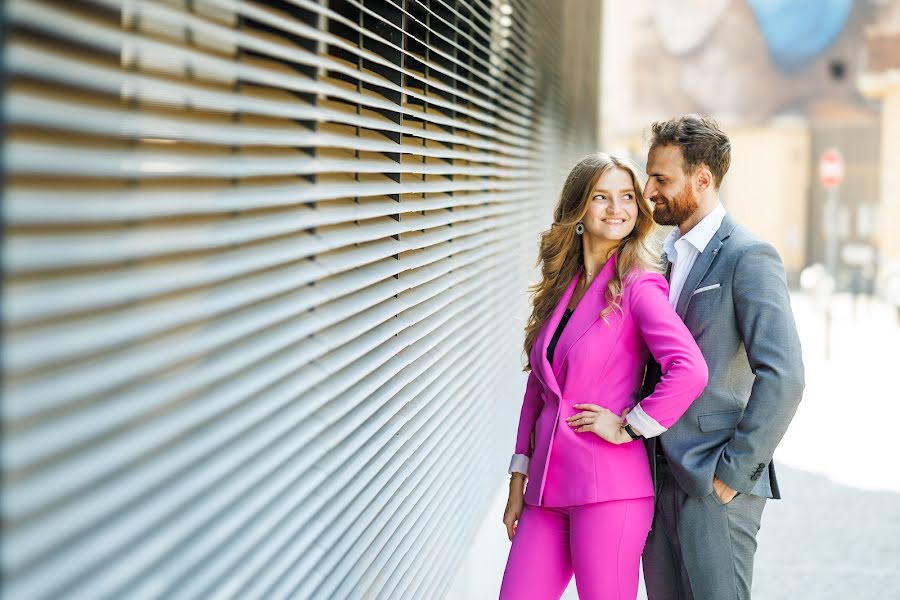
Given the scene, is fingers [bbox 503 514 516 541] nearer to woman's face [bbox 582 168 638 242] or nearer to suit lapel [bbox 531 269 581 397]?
suit lapel [bbox 531 269 581 397]

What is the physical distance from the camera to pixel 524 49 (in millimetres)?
6594

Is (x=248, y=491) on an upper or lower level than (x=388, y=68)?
lower

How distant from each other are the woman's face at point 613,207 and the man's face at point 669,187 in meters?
0.13

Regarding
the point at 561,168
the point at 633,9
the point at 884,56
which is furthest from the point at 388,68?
the point at 633,9

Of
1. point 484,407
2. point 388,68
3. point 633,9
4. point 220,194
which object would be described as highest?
point 633,9

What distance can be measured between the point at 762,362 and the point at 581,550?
718 mm

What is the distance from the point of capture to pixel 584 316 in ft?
10.5

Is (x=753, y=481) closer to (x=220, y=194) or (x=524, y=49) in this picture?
(x=220, y=194)

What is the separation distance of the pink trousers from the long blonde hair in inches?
19.1

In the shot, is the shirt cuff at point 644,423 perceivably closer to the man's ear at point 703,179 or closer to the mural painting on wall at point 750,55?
the man's ear at point 703,179

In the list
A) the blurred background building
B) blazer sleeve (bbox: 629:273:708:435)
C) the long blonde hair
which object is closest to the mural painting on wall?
the blurred background building

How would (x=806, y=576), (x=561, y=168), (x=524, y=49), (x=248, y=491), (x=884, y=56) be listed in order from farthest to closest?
(x=884, y=56) → (x=561, y=168) → (x=524, y=49) → (x=806, y=576) → (x=248, y=491)

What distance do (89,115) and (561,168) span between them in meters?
8.60

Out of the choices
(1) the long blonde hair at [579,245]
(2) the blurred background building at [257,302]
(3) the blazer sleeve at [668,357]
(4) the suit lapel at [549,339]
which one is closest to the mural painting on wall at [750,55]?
(2) the blurred background building at [257,302]
